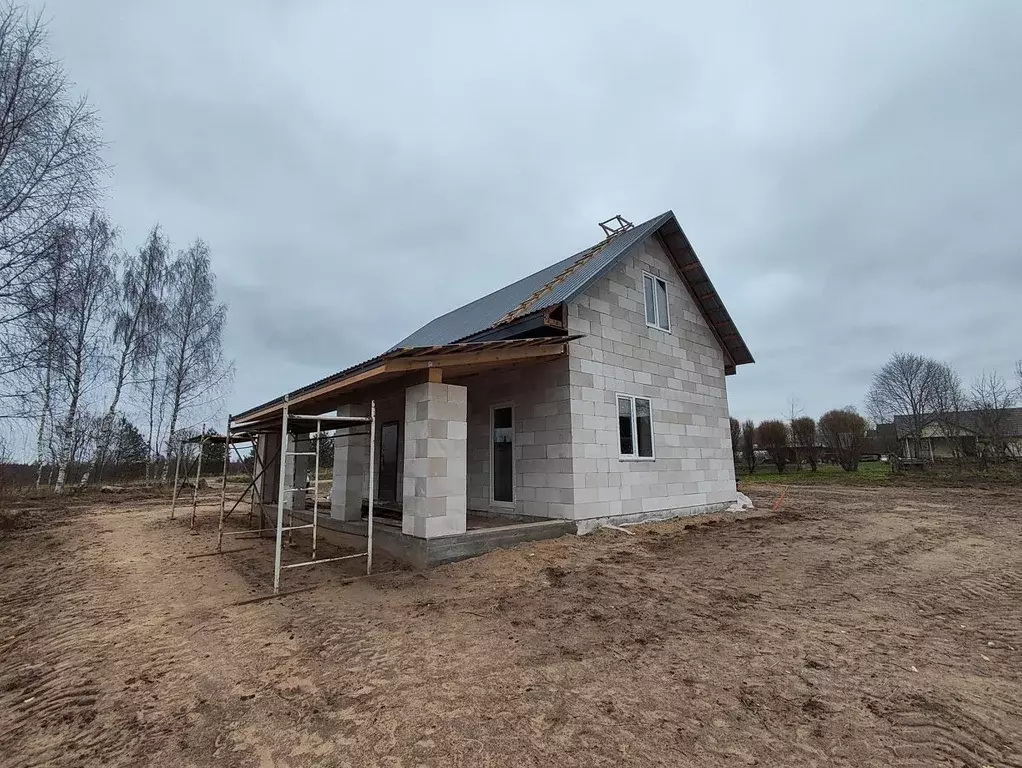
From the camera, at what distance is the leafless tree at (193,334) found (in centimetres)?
2236

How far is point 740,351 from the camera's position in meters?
12.9

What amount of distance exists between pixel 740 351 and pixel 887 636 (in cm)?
1000

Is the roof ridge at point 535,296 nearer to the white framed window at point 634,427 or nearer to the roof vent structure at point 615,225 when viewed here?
the roof vent structure at point 615,225

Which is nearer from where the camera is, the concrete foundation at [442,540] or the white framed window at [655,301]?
the concrete foundation at [442,540]

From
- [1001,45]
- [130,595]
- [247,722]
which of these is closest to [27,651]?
[130,595]

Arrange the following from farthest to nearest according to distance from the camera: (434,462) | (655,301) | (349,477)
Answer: (655,301) < (349,477) < (434,462)

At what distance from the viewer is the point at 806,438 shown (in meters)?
28.9

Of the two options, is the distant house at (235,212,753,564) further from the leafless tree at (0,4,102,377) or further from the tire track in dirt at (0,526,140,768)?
the leafless tree at (0,4,102,377)

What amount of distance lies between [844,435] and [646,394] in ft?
86.9

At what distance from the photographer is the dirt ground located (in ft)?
8.23

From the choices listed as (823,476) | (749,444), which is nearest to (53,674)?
(823,476)

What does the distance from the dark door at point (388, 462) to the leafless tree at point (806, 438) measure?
27.6 m

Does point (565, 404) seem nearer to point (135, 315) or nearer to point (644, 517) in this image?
point (644, 517)

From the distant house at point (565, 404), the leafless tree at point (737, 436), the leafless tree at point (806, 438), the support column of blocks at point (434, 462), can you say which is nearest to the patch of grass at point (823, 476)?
the leafless tree at point (806, 438)
